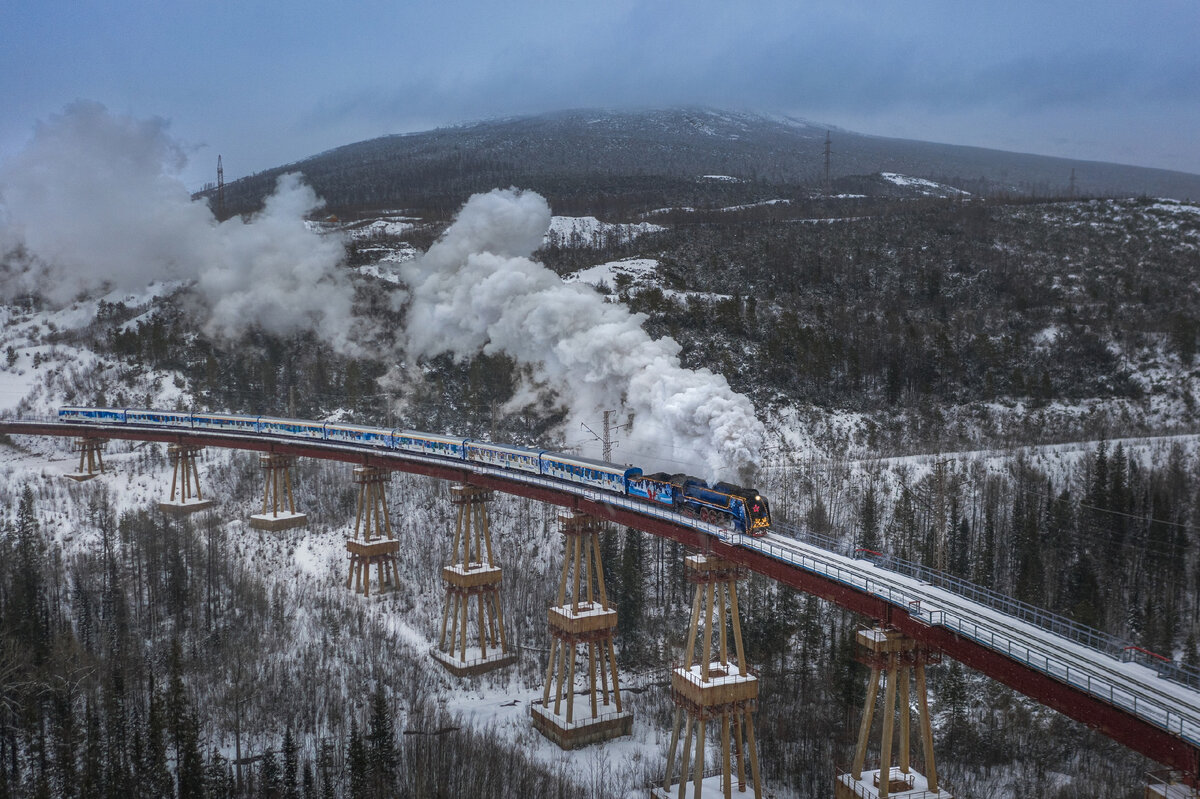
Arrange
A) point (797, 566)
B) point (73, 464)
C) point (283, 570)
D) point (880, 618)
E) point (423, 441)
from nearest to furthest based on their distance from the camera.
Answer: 1. point (880, 618)
2. point (797, 566)
3. point (423, 441)
4. point (283, 570)
5. point (73, 464)

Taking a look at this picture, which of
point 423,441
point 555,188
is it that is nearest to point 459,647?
point 423,441

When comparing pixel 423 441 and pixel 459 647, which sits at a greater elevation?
pixel 423 441

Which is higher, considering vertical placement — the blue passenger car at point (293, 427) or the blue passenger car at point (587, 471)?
the blue passenger car at point (587, 471)

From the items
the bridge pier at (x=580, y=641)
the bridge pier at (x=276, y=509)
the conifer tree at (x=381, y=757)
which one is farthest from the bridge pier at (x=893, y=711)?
the bridge pier at (x=276, y=509)

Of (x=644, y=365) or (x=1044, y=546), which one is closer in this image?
(x=644, y=365)

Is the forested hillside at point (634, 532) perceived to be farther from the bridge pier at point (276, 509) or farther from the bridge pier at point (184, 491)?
the bridge pier at point (276, 509)

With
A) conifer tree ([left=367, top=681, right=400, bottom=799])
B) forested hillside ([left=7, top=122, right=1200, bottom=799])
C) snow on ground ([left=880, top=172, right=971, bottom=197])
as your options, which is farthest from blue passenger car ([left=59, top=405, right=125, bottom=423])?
snow on ground ([left=880, top=172, right=971, bottom=197])

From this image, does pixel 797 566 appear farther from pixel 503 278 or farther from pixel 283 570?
pixel 283 570
